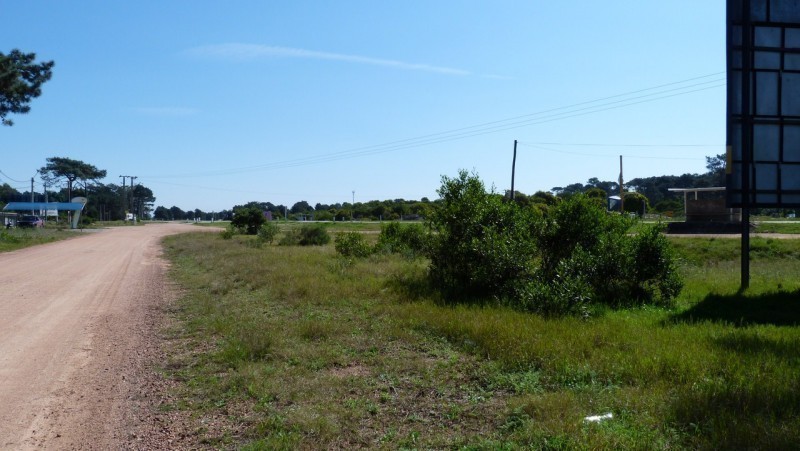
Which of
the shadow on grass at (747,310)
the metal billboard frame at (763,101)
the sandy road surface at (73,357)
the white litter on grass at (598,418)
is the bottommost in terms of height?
the sandy road surface at (73,357)

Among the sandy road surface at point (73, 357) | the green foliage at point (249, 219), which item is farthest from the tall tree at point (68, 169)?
the sandy road surface at point (73, 357)

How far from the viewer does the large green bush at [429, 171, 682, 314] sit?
38.7 feet

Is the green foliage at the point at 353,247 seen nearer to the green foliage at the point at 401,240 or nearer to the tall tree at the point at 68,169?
the green foliage at the point at 401,240

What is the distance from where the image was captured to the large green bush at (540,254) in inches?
464

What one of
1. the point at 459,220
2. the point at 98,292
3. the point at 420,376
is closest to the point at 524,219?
the point at 459,220

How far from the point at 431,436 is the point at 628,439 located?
5.10ft

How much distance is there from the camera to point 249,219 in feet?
161

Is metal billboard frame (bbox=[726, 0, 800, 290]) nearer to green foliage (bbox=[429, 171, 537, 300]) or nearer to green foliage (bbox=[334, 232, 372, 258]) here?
green foliage (bbox=[429, 171, 537, 300])

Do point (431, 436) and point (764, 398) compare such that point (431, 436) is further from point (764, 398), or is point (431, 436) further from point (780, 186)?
point (780, 186)

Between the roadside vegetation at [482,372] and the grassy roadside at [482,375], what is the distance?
0.02 meters

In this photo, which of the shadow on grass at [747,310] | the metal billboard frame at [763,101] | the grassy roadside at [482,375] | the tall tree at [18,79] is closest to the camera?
the grassy roadside at [482,375]

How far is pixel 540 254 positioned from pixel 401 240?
37.4ft

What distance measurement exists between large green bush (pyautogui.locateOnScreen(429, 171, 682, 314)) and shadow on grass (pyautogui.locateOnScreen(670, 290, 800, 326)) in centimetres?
Answer: 90

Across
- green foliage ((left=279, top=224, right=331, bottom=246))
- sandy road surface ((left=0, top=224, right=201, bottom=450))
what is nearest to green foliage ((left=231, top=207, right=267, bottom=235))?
green foliage ((left=279, top=224, right=331, bottom=246))
